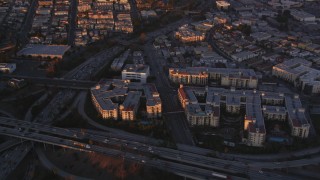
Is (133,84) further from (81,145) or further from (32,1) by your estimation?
(32,1)

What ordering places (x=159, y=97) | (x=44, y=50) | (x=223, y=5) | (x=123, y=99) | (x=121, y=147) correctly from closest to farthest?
(x=121, y=147) < (x=159, y=97) < (x=123, y=99) < (x=44, y=50) < (x=223, y=5)

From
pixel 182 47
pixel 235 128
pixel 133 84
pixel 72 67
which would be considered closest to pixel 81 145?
pixel 133 84

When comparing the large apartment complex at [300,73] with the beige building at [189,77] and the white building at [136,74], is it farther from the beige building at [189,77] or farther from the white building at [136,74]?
the white building at [136,74]

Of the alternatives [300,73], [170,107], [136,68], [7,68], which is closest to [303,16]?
[300,73]

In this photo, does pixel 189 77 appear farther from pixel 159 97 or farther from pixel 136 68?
pixel 136 68

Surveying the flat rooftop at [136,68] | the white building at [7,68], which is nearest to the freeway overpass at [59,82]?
the white building at [7,68]
